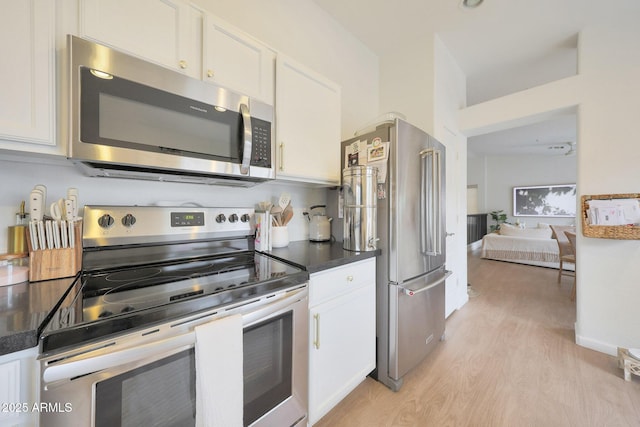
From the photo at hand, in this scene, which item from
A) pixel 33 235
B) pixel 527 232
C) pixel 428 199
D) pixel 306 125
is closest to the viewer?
pixel 33 235

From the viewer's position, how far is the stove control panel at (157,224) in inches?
40.8

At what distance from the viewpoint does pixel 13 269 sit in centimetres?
81

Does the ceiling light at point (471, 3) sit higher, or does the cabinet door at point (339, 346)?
the ceiling light at point (471, 3)

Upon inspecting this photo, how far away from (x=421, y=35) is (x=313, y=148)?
1.83m

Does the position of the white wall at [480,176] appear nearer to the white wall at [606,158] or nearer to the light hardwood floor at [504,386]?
the light hardwood floor at [504,386]

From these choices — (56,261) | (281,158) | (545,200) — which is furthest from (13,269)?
(545,200)

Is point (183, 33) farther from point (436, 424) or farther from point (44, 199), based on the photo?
point (436, 424)

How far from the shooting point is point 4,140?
2.39 feet

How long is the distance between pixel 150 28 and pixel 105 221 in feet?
2.78

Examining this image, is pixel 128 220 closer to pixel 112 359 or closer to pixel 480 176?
pixel 112 359

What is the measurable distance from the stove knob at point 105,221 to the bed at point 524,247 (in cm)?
662

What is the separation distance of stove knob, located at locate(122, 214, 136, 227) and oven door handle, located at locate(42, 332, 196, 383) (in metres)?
0.69

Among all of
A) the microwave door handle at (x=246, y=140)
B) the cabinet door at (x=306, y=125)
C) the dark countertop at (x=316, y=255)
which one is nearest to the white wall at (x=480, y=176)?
the cabinet door at (x=306, y=125)

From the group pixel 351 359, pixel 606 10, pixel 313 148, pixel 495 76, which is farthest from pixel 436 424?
pixel 495 76
